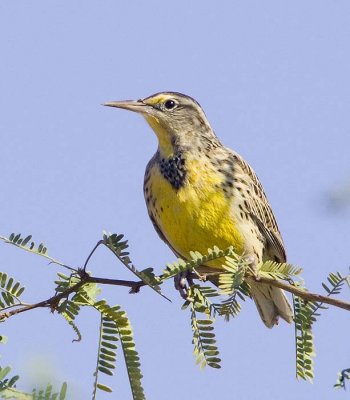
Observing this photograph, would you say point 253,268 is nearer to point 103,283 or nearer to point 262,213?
point 103,283

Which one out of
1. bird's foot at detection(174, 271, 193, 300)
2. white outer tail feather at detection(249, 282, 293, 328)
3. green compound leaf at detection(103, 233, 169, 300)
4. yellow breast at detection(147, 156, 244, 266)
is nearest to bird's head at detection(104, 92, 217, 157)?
yellow breast at detection(147, 156, 244, 266)

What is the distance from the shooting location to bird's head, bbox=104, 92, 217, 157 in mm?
5543

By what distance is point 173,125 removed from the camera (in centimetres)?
567

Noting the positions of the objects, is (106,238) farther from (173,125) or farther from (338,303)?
(173,125)

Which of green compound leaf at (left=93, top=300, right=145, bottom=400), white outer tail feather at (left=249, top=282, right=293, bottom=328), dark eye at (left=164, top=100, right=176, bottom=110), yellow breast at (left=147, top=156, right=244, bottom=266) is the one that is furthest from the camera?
dark eye at (left=164, top=100, right=176, bottom=110)

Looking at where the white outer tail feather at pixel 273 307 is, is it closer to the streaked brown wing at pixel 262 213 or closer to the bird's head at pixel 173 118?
the streaked brown wing at pixel 262 213

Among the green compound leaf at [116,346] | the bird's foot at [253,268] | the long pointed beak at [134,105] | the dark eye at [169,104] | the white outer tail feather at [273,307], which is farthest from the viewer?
the dark eye at [169,104]

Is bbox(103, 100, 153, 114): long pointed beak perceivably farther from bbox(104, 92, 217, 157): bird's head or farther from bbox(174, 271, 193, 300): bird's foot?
bbox(174, 271, 193, 300): bird's foot

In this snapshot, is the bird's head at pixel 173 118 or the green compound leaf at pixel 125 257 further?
the bird's head at pixel 173 118

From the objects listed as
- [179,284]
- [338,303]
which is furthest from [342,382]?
[179,284]

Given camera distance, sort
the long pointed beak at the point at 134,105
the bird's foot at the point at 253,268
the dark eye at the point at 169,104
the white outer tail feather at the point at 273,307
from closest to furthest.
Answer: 1. the bird's foot at the point at 253,268
2. the white outer tail feather at the point at 273,307
3. the long pointed beak at the point at 134,105
4. the dark eye at the point at 169,104

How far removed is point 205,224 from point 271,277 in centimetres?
174

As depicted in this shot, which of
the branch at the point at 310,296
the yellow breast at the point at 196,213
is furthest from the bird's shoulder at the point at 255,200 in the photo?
the branch at the point at 310,296

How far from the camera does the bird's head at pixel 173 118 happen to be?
554 centimetres
